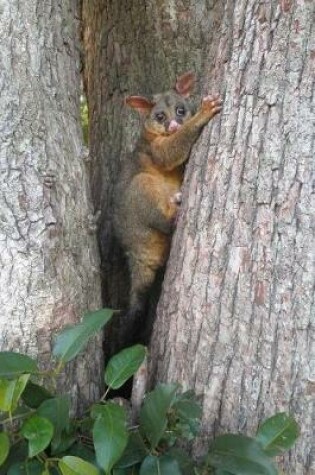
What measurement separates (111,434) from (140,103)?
2.48 meters

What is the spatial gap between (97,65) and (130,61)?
27cm

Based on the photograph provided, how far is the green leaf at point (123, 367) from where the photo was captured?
243cm

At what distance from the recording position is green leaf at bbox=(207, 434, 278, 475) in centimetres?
213

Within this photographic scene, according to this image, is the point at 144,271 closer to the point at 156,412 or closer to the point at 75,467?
the point at 156,412

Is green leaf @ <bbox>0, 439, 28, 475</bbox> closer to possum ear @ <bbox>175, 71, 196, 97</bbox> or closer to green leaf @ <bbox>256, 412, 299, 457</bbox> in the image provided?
green leaf @ <bbox>256, 412, 299, 457</bbox>

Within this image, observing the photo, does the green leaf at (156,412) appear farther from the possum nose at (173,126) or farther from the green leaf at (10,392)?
the possum nose at (173,126)

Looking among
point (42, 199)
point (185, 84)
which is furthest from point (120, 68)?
point (42, 199)

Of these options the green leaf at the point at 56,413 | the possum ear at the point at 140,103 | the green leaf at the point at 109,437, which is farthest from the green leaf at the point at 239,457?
the possum ear at the point at 140,103

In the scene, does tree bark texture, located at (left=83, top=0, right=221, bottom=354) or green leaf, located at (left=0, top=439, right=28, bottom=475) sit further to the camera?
tree bark texture, located at (left=83, top=0, right=221, bottom=354)

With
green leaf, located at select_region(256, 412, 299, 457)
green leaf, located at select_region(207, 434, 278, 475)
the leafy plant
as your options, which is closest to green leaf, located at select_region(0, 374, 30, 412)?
the leafy plant

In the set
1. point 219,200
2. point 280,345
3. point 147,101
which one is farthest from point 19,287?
point 147,101

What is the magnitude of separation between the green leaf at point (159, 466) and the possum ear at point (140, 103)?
245 cm

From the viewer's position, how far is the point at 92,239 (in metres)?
3.13

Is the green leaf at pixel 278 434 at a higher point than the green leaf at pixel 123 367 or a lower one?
lower
